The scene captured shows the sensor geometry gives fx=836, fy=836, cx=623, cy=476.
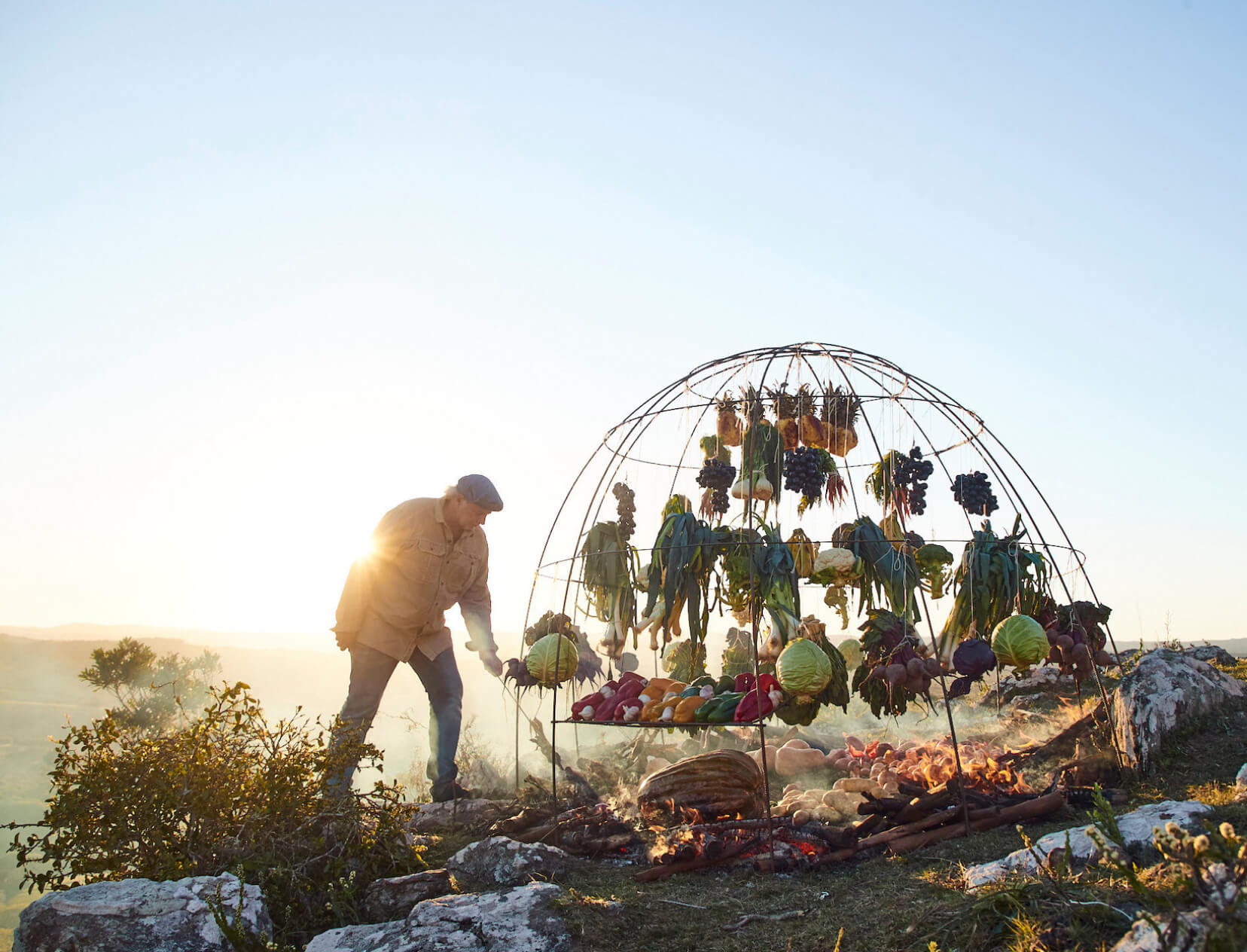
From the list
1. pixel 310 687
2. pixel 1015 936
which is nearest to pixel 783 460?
pixel 1015 936

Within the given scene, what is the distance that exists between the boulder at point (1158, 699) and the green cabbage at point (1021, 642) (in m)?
1.12

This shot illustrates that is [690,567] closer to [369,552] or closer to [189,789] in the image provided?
[369,552]

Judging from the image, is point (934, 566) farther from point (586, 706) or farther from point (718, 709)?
point (586, 706)

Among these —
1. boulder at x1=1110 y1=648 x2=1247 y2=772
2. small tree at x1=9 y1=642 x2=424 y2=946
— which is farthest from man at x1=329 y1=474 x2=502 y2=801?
boulder at x1=1110 y1=648 x2=1247 y2=772

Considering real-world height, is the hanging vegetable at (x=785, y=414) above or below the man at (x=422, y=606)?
above

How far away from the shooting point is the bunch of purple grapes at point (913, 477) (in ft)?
20.8

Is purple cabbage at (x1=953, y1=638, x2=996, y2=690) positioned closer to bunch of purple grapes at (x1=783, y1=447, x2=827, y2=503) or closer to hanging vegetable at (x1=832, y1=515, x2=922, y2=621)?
hanging vegetable at (x1=832, y1=515, x2=922, y2=621)

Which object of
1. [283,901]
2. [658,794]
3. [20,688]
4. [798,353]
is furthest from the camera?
[20,688]

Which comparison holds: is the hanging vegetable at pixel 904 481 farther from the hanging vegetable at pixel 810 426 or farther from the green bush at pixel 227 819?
the green bush at pixel 227 819

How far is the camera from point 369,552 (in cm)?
661

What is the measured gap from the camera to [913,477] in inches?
251

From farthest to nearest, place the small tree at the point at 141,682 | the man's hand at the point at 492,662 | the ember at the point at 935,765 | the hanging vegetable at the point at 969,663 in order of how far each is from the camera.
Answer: the small tree at the point at 141,682 → the man's hand at the point at 492,662 → the ember at the point at 935,765 → the hanging vegetable at the point at 969,663

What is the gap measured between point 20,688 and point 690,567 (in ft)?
101

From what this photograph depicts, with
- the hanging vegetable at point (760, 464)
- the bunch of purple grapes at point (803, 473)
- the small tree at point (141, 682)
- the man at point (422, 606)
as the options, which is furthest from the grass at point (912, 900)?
the small tree at point (141, 682)
